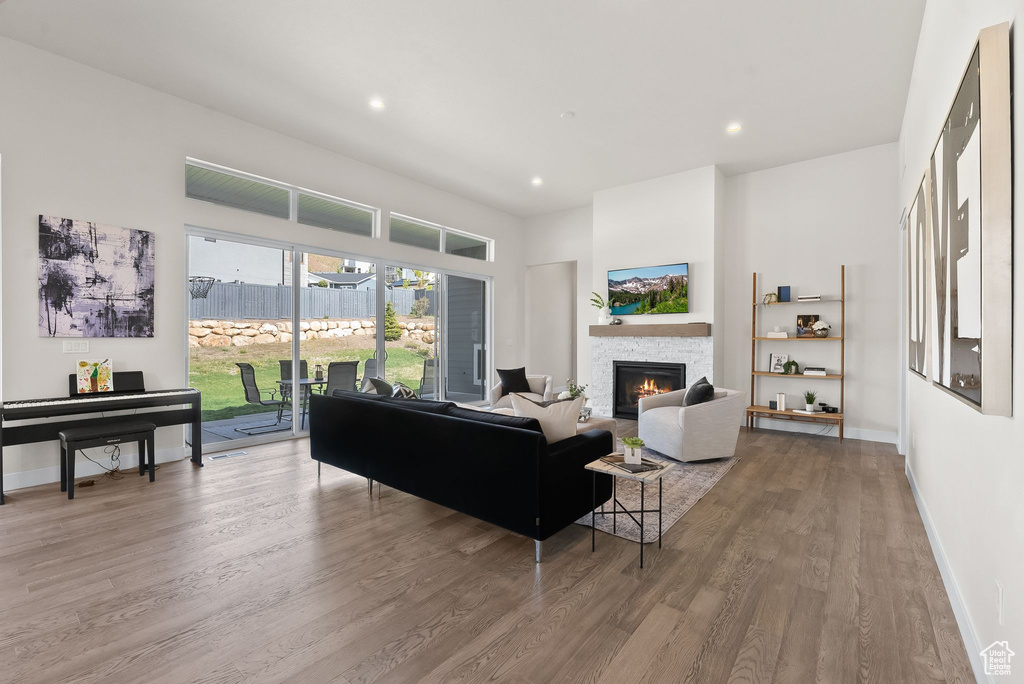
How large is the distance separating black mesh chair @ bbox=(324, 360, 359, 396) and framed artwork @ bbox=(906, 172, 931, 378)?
219 inches

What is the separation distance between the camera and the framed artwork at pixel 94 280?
3.94 m

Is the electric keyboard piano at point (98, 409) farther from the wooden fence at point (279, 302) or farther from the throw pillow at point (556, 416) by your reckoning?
the throw pillow at point (556, 416)

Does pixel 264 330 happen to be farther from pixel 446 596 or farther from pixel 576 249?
pixel 576 249

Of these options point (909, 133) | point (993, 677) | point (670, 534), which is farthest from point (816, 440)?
point (993, 677)

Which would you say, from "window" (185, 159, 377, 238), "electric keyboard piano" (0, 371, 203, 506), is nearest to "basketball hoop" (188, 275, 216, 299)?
"window" (185, 159, 377, 238)

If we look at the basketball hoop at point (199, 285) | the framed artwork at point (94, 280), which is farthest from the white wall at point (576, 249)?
the framed artwork at point (94, 280)

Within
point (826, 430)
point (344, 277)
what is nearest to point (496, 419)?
point (344, 277)

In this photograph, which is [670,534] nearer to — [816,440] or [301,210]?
[816,440]

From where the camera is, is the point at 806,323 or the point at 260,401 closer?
the point at 260,401

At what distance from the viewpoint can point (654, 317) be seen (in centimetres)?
680

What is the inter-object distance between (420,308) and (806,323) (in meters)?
5.33

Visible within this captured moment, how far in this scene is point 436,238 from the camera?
7.46 metres

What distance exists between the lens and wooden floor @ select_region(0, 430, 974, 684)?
5.82 feet

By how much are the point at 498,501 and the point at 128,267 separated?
165 inches
